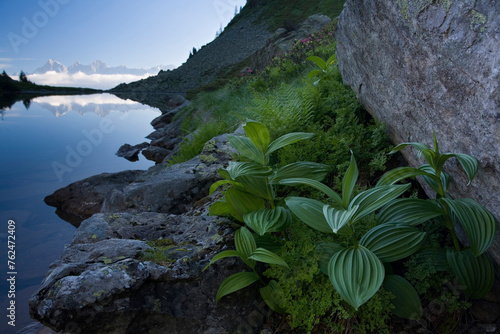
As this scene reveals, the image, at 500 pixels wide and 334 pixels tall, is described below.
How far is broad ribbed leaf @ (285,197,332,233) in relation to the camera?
2.20m

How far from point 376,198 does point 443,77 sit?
106 cm

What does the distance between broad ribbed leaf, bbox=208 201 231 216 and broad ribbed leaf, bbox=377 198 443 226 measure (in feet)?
4.11


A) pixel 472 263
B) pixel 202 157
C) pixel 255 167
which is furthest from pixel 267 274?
pixel 202 157

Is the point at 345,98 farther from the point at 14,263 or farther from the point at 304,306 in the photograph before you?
the point at 14,263

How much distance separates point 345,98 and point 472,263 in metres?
2.48

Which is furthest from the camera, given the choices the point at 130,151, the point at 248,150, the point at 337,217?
the point at 130,151

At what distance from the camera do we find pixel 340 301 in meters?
2.24

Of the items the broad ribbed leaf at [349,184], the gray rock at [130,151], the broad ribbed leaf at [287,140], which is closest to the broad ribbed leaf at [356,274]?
the broad ribbed leaf at [349,184]

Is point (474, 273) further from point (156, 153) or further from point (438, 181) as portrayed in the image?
point (156, 153)

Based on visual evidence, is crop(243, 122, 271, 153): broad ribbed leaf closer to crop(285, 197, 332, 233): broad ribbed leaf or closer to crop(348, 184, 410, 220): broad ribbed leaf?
crop(285, 197, 332, 233): broad ribbed leaf

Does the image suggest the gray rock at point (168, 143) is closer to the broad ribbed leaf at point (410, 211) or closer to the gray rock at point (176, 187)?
Result: the gray rock at point (176, 187)

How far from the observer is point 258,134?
9.17 ft

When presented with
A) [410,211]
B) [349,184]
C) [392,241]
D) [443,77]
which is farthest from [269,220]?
[443,77]

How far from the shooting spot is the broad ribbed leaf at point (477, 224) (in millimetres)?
2041
